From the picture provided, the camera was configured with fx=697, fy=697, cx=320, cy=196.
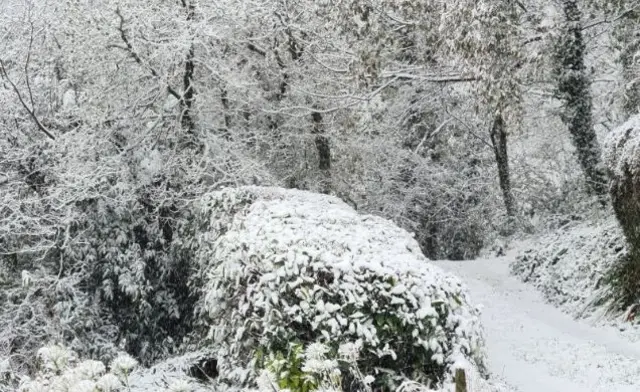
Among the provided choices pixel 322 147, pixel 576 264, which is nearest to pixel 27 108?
pixel 322 147

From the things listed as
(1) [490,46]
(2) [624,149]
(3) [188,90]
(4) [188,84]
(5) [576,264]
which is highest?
(1) [490,46]

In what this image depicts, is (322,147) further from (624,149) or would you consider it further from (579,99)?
(624,149)

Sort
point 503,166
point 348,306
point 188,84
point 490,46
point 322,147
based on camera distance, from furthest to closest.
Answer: point 503,166
point 322,147
point 188,84
point 490,46
point 348,306

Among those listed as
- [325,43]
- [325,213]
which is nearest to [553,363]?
[325,213]

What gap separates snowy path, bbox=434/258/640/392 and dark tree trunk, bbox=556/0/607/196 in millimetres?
2867

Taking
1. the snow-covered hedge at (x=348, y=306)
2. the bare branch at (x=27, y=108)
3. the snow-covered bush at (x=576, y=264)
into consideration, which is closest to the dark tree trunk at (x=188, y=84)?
the bare branch at (x=27, y=108)

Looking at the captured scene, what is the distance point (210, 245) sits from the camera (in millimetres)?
9172

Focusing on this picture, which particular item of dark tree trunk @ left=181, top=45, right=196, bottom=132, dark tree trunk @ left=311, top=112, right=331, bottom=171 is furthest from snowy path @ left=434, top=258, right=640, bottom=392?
dark tree trunk @ left=181, top=45, right=196, bottom=132

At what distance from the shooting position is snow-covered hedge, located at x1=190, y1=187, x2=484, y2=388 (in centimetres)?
531

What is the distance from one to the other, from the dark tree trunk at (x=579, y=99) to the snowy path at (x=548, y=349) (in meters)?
2.87

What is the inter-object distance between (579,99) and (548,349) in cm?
695

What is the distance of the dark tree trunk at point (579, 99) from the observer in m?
14.4

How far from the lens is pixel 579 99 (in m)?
14.8

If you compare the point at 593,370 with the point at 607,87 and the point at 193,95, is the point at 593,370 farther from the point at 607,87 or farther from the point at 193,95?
the point at 607,87
